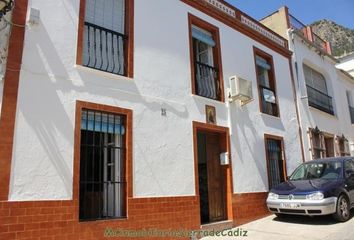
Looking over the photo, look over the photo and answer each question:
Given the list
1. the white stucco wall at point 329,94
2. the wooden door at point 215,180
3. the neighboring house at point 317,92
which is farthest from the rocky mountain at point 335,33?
the wooden door at point 215,180

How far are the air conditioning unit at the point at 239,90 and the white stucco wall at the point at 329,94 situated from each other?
14.3 ft

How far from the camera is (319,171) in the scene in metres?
9.67

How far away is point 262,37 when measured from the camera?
12359 millimetres

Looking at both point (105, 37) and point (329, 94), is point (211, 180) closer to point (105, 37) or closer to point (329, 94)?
point (105, 37)

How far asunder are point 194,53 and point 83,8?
3727 mm

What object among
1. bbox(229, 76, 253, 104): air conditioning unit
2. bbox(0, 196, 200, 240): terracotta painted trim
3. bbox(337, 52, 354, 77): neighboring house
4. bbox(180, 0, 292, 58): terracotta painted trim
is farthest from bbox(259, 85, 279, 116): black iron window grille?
bbox(337, 52, 354, 77): neighboring house

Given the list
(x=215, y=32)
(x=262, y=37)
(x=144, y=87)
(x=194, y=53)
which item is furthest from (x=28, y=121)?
(x=262, y=37)

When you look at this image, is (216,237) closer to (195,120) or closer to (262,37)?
(195,120)

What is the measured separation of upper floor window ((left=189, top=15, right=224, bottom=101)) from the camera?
9555mm

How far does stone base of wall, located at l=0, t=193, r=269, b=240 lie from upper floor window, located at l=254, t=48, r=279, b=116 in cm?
501

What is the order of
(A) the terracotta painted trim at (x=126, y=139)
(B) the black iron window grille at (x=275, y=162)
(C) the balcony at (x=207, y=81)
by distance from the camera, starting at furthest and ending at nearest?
(B) the black iron window grille at (x=275, y=162) → (C) the balcony at (x=207, y=81) → (A) the terracotta painted trim at (x=126, y=139)

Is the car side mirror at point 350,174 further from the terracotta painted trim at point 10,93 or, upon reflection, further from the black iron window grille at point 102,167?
the terracotta painted trim at point 10,93

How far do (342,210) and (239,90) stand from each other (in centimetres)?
404

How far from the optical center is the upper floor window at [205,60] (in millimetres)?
9555
